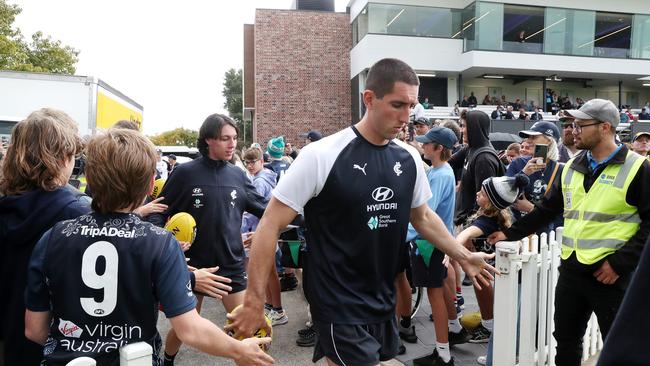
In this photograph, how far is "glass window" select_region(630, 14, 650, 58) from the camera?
2759cm

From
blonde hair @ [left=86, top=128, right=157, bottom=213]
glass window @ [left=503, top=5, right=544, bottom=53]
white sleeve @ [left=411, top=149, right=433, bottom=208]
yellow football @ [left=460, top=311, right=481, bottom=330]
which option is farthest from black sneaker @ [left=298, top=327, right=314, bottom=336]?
glass window @ [left=503, top=5, right=544, bottom=53]

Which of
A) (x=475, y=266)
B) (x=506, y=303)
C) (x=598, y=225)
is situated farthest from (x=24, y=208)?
(x=598, y=225)

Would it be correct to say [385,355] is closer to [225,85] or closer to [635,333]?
[635,333]

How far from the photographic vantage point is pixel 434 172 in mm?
4559

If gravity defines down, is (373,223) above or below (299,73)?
below

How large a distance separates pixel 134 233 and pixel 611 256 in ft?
9.07

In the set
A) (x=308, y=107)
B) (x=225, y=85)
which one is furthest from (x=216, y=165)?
(x=225, y=85)

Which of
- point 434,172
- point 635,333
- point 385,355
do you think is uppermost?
point 434,172

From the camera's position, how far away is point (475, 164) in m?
4.79

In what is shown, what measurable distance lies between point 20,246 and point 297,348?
3.24 meters

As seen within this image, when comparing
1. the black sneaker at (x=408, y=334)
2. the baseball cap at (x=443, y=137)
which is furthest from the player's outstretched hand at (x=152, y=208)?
the black sneaker at (x=408, y=334)

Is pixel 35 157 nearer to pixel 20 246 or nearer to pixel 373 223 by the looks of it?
pixel 20 246

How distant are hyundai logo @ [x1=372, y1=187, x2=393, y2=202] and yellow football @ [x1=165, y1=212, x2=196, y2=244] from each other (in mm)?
1735

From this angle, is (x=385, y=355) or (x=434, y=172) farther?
(x=434, y=172)
